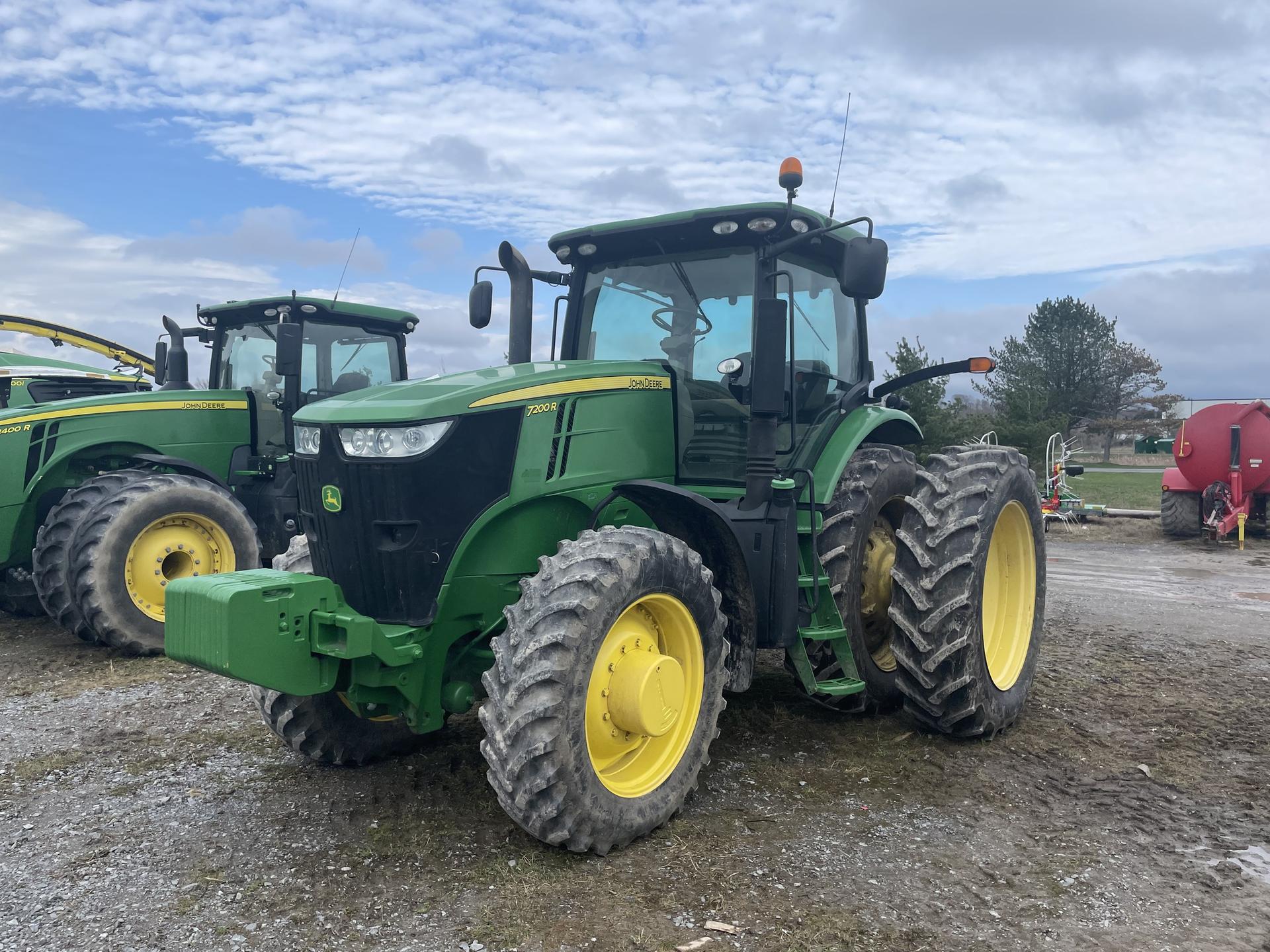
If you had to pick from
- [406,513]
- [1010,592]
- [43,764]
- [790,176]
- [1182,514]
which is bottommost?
[43,764]

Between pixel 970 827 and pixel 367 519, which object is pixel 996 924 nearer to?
pixel 970 827

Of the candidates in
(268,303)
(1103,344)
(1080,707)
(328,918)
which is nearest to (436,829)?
(328,918)

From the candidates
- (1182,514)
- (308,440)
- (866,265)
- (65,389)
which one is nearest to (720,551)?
(866,265)

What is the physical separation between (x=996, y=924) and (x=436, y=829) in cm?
203

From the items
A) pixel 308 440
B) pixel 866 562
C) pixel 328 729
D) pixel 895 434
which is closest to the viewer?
pixel 308 440

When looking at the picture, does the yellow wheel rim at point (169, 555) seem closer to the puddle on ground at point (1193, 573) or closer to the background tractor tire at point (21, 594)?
the background tractor tire at point (21, 594)

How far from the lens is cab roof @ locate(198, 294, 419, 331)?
8.59m

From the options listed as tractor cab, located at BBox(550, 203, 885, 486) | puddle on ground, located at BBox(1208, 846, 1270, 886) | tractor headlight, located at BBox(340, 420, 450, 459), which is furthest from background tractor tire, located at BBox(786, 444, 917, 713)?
tractor headlight, located at BBox(340, 420, 450, 459)

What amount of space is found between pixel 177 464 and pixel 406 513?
5106 millimetres

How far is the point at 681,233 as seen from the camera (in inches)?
187

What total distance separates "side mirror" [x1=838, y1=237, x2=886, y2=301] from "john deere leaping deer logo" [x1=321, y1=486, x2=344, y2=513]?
2310 mm

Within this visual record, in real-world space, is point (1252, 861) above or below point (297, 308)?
below

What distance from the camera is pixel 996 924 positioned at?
10.4 ft

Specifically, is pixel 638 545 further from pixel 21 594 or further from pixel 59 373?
pixel 59 373
